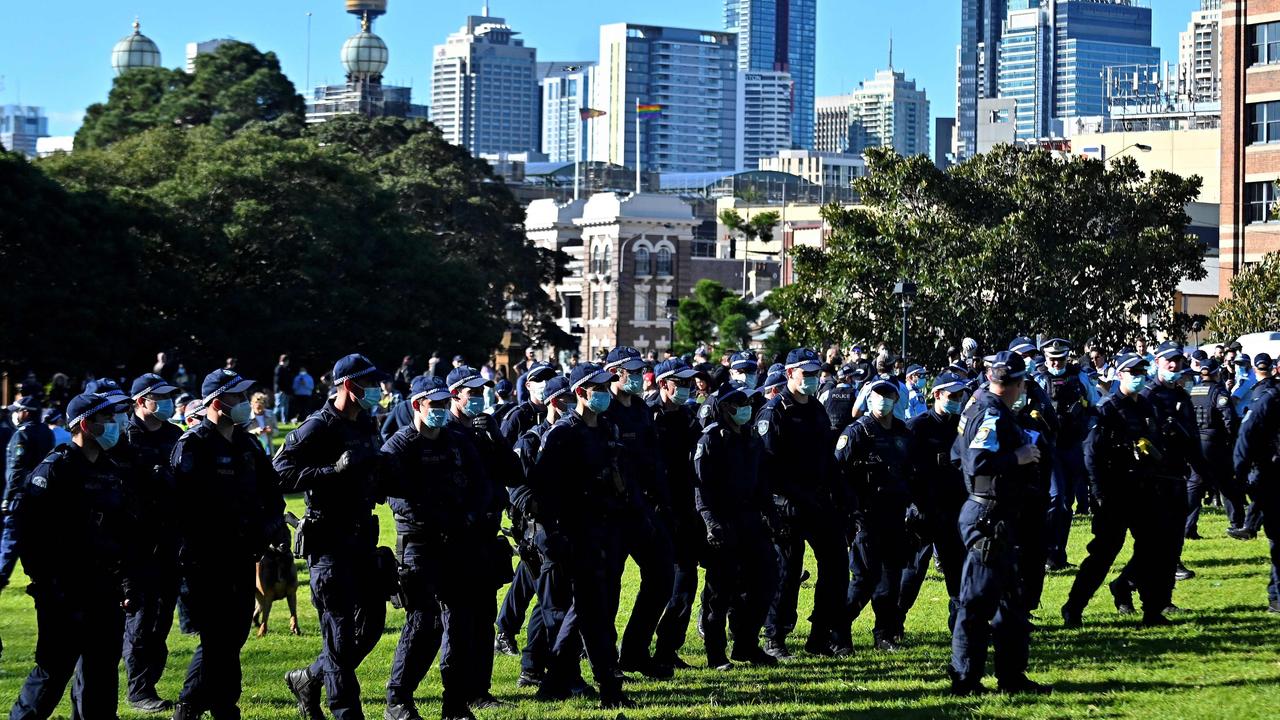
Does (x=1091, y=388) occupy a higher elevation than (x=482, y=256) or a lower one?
lower

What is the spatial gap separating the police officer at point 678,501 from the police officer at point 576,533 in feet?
3.74

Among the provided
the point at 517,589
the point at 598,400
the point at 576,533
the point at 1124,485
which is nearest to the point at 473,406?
the point at 598,400

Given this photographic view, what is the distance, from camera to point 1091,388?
20.9 metres

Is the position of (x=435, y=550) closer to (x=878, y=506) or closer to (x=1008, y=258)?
(x=878, y=506)

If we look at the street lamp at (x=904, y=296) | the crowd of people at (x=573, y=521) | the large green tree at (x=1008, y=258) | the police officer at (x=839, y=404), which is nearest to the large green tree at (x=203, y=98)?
the large green tree at (x=1008, y=258)

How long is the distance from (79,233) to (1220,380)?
34.7 metres

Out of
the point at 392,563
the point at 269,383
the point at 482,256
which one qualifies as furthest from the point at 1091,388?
the point at 482,256

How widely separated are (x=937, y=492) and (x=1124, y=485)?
162 cm

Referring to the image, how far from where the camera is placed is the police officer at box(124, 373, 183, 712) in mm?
10688

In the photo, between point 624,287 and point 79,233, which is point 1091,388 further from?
point 624,287

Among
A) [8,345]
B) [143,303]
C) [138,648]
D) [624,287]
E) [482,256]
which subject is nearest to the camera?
[138,648]

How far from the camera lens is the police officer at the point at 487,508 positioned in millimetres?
10953

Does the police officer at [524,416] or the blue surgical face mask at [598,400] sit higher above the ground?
the blue surgical face mask at [598,400]

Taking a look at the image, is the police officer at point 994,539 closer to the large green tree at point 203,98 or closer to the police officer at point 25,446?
the police officer at point 25,446
